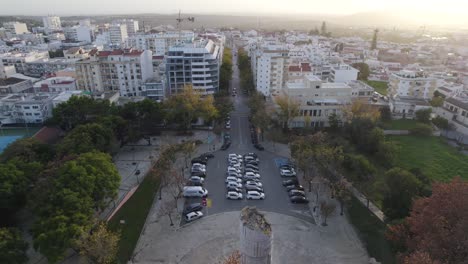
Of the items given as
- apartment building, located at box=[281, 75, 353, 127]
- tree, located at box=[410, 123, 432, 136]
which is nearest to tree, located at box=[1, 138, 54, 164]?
apartment building, located at box=[281, 75, 353, 127]

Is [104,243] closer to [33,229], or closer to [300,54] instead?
[33,229]

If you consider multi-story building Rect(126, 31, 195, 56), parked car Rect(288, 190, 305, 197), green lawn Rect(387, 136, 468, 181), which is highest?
multi-story building Rect(126, 31, 195, 56)

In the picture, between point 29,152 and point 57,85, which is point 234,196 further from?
point 57,85

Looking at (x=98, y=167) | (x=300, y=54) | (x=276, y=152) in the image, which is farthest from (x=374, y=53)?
(x=98, y=167)

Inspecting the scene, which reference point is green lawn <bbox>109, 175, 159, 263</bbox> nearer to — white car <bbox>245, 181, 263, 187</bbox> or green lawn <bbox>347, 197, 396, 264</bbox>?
white car <bbox>245, 181, 263, 187</bbox>

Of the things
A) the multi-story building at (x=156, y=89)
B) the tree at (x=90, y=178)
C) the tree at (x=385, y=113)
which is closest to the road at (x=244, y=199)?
the tree at (x=90, y=178)

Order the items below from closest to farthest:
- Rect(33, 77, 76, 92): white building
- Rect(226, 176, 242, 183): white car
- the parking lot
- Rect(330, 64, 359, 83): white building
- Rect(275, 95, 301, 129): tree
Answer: the parking lot < Rect(226, 176, 242, 183): white car < Rect(275, 95, 301, 129): tree < Rect(33, 77, 76, 92): white building < Rect(330, 64, 359, 83): white building

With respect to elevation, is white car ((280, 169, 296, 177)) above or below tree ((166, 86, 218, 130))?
below
